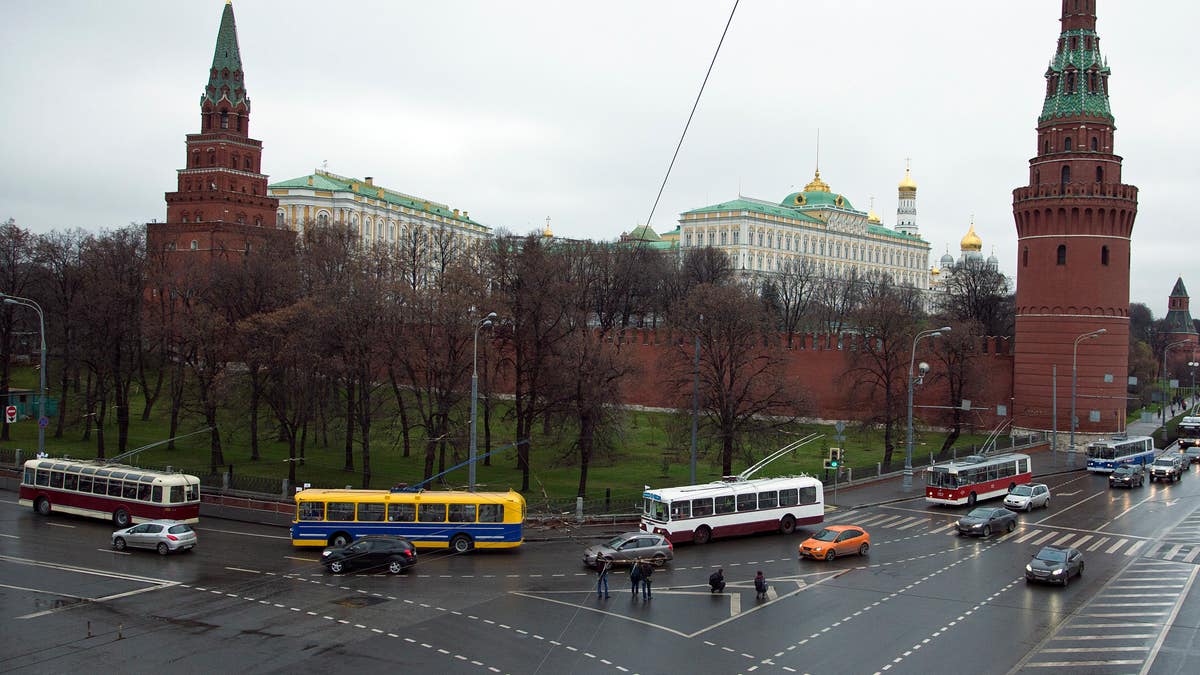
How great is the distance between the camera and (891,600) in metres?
24.6

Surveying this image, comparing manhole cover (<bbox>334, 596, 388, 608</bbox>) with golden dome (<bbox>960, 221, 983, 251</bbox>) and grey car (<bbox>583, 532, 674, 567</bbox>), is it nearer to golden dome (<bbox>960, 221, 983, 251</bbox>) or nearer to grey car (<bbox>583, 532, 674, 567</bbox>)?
grey car (<bbox>583, 532, 674, 567</bbox>)

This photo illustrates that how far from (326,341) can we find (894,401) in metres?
34.5

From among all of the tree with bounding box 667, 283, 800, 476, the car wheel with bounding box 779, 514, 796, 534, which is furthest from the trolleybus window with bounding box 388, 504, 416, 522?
the tree with bounding box 667, 283, 800, 476

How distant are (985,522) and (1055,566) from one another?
7118 millimetres

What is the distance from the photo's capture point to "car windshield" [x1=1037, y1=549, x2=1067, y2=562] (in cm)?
2666

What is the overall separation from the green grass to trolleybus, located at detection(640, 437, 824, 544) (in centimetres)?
496

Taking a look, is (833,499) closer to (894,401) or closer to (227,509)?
(894,401)

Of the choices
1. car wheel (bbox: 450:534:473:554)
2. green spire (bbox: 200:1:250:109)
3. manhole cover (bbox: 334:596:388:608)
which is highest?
green spire (bbox: 200:1:250:109)

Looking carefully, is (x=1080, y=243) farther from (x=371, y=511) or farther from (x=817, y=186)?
(x=817, y=186)

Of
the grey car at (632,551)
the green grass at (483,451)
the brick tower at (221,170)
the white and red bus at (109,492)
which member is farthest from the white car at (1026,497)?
the brick tower at (221,170)

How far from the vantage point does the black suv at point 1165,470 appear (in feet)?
162

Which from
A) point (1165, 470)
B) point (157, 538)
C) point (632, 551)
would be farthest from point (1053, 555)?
point (1165, 470)

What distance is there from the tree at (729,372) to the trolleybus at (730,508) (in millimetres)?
7922

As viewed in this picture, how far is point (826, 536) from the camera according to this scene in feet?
97.8
